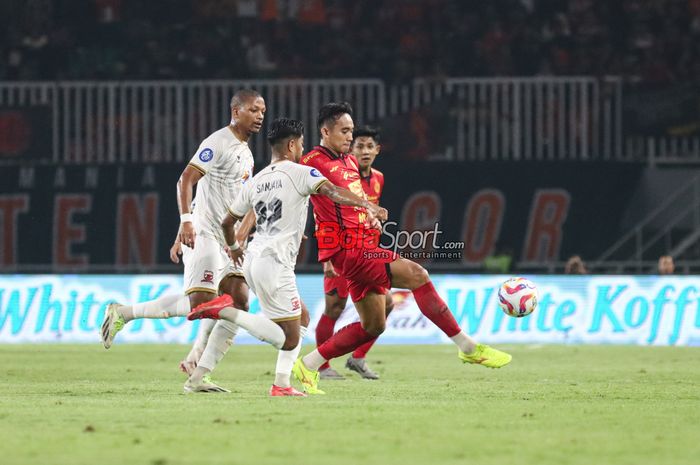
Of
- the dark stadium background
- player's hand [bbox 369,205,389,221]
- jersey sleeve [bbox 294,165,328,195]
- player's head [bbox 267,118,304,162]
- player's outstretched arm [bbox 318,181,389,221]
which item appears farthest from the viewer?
the dark stadium background

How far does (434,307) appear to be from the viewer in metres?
11.3

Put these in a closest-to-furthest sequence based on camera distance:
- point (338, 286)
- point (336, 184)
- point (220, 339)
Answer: point (220, 339), point (336, 184), point (338, 286)

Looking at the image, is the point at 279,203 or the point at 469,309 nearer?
the point at 279,203

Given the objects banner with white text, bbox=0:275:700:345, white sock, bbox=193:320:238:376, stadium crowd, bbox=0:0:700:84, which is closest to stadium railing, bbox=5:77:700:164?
stadium crowd, bbox=0:0:700:84

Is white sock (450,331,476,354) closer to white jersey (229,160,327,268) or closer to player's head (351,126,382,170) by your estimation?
white jersey (229,160,327,268)

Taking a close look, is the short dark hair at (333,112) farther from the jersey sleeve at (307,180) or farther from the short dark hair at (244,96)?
the jersey sleeve at (307,180)

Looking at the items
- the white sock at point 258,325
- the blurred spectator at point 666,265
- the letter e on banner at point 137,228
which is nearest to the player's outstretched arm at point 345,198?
the white sock at point 258,325

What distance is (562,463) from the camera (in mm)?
6703

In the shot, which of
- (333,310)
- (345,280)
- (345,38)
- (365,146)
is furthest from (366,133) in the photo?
(345,38)

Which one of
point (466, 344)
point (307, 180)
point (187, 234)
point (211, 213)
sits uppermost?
point (307, 180)

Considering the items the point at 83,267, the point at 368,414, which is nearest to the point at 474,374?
the point at 368,414

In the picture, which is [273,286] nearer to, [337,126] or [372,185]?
[337,126]

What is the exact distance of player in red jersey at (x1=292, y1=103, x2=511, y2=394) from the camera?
11.0 metres

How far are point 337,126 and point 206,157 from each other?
1.11 meters
